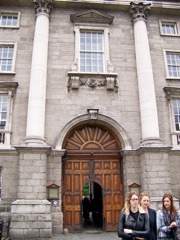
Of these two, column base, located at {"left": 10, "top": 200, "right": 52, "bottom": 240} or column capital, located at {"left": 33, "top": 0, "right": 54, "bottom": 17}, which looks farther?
column capital, located at {"left": 33, "top": 0, "right": 54, "bottom": 17}

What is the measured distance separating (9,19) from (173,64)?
34.8ft

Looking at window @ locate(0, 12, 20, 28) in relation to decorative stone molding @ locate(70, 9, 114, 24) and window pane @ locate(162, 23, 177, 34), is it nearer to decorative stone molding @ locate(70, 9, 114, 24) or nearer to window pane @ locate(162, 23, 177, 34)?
decorative stone molding @ locate(70, 9, 114, 24)

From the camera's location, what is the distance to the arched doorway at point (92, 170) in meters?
13.1

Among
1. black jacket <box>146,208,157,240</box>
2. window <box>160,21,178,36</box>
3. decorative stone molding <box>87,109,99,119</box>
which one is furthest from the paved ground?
window <box>160,21,178,36</box>

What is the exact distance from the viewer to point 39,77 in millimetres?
14016

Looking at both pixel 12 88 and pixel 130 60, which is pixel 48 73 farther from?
pixel 130 60

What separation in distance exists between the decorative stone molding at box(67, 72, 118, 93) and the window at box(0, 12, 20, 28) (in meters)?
5.13

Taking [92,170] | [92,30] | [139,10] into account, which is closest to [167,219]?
[92,170]

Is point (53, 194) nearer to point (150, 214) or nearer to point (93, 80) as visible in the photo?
point (93, 80)

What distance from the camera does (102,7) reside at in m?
16.7

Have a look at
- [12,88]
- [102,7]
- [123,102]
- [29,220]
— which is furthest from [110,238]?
[102,7]

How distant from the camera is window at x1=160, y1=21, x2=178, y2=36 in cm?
1706

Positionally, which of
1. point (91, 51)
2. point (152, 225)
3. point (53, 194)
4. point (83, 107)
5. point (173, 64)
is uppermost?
point (91, 51)

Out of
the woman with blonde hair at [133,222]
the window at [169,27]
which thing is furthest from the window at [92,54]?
the woman with blonde hair at [133,222]
